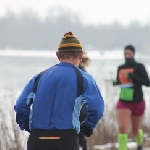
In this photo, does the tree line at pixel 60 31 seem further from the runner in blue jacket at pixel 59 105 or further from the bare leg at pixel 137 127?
the runner in blue jacket at pixel 59 105

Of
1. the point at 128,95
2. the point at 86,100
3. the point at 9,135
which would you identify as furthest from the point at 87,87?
the point at 128,95

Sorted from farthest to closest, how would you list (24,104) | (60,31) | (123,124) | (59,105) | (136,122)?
(60,31) < (136,122) < (123,124) < (24,104) < (59,105)

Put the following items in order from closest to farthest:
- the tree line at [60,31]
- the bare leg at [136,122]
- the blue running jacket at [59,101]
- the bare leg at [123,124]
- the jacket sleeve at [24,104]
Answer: the blue running jacket at [59,101], the jacket sleeve at [24,104], the bare leg at [123,124], the bare leg at [136,122], the tree line at [60,31]

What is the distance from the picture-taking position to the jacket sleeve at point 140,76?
7863 mm

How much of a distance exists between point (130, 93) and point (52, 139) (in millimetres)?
3939

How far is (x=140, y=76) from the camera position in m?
7.94

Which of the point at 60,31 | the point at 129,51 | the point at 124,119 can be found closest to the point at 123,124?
the point at 124,119

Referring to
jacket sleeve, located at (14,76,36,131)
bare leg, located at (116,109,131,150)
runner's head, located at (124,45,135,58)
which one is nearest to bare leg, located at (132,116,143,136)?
bare leg, located at (116,109,131,150)

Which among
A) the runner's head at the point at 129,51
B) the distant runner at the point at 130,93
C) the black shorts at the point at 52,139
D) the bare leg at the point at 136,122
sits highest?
the runner's head at the point at 129,51

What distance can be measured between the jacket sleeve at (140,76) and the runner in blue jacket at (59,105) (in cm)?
373

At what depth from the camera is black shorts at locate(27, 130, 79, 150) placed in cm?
407

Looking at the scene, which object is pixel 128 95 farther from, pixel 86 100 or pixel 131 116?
pixel 86 100

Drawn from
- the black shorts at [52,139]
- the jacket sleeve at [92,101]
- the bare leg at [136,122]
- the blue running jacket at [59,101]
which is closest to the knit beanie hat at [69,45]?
the blue running jacket at [59,101]

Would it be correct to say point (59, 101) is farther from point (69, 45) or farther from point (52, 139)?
point (69, 45)
